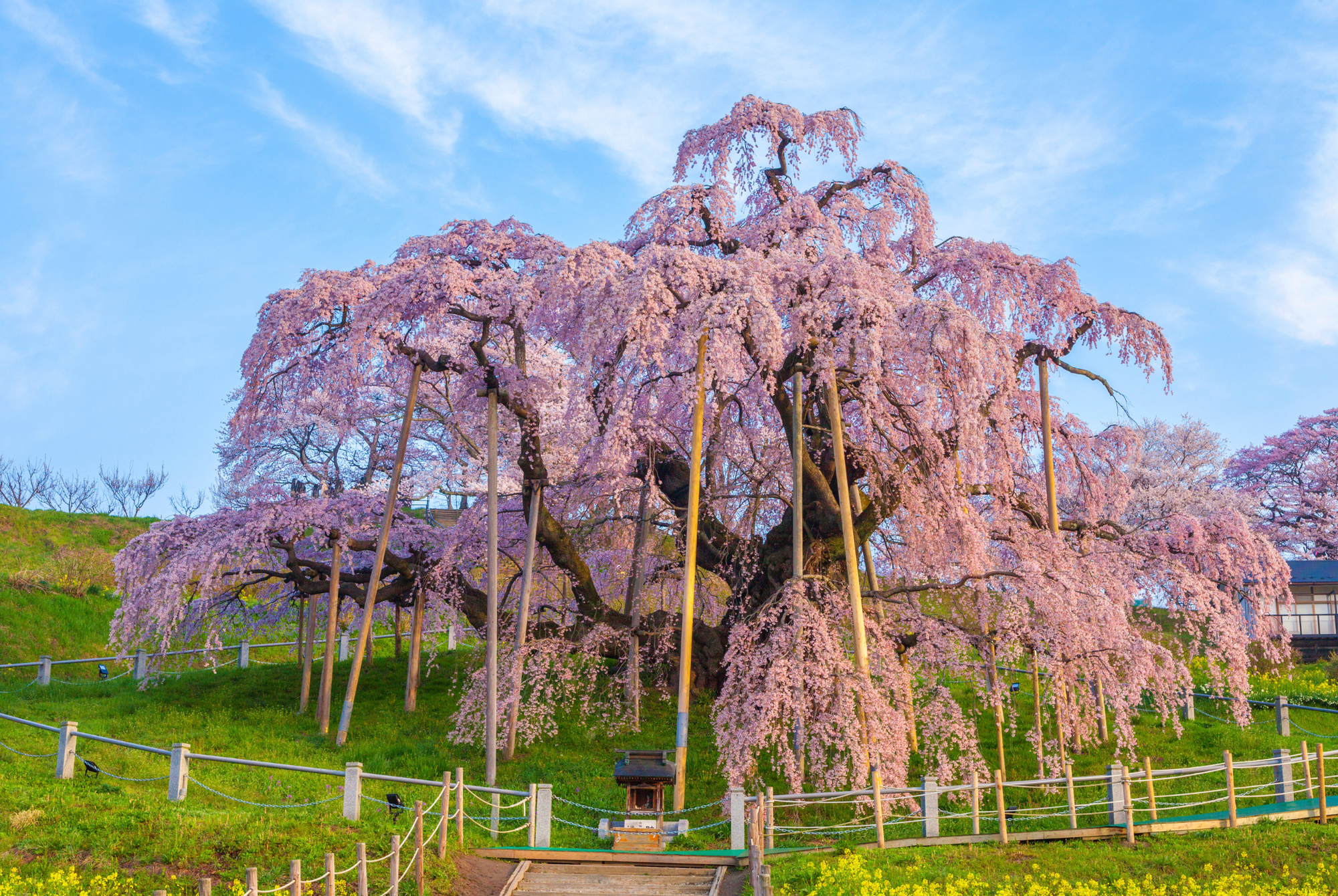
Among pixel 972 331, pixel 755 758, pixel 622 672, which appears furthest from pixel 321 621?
pixel 972 331

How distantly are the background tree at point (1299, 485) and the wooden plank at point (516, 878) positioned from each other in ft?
121

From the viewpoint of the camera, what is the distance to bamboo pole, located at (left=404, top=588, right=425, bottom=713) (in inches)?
872

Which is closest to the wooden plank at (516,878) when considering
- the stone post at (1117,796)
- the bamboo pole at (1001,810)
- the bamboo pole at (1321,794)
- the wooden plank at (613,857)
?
the wooden plank at (613,857)

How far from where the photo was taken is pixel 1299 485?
42375 millimetres

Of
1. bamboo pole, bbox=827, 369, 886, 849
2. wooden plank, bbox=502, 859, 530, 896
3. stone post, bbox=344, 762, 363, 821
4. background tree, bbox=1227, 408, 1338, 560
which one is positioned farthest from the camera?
background tree, bbox=1227, 408, 1338, 560

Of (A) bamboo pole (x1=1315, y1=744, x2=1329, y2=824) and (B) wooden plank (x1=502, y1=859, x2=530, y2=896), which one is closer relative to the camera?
(B) wooden plank (x1=502, y1=859, x2=530, y2=896)

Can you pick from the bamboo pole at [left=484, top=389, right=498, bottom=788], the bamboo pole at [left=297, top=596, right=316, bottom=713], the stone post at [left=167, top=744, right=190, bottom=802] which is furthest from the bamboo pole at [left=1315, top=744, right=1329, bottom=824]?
the bamboo pole at [left=297, top=596, right=316, bottom=713]

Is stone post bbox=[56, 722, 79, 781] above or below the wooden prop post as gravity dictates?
below

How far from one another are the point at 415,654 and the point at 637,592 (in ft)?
16.7

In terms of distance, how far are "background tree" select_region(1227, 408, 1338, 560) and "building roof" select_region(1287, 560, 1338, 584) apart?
3.43m

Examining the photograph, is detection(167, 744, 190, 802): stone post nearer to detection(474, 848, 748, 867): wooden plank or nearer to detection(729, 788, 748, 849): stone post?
detection(474, 848, 748, 867): wooden plank

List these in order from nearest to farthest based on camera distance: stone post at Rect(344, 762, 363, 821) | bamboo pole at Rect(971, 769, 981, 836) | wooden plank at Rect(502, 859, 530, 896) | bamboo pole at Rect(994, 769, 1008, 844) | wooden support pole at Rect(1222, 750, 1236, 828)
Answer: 1. wooden plank at Rect(502, 859, 530, 896)
2. bamboo pole at Rect(994, 769, 1008, 844)
3. stone post at Rect(344, 762, 363, 821)
4. bamboo pole at Rect(971, 769, 981, 836)
5. wooden support pole at Rect(1222, 750, 1236, 828)

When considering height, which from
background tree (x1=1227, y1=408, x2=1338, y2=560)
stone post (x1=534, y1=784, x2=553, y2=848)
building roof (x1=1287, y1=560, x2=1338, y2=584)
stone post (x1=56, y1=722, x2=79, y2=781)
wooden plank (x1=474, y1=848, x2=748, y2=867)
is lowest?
wooden plank (x1=474, y1=848, x2=748, y2=867)


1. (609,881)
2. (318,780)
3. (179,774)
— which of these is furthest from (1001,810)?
(179,774)
